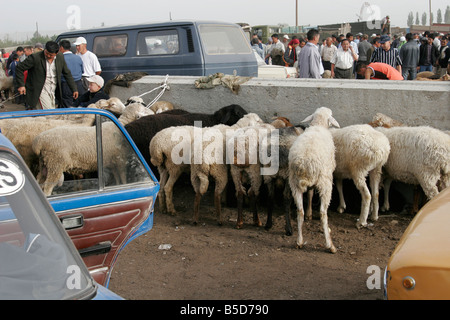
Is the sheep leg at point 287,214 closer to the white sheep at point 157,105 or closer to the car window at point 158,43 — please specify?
the white sheep at point 157,105

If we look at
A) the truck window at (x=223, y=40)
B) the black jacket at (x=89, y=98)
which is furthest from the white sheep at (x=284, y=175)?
the black jacket at (x=89, y=98)

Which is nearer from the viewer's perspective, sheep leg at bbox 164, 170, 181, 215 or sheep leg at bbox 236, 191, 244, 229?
sheep leg at bbox 236, 191, 244, 229

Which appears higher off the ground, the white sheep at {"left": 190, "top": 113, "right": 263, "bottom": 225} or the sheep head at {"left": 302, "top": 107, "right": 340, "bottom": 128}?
the sheep head at {"left": 302, "top": 107, "right": 340, "bottom": 128}

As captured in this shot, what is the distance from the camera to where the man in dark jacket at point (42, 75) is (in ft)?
26.6

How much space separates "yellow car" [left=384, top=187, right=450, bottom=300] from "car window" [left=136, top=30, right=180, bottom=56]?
743cm

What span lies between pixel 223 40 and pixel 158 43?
1340 millimetres

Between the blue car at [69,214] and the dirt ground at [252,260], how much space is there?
1.06 metres

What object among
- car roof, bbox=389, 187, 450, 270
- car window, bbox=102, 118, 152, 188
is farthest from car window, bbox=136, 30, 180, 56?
car roof, bbox=389, 187, 450, 270

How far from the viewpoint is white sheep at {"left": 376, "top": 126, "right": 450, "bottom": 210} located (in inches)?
209

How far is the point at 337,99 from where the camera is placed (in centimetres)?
663

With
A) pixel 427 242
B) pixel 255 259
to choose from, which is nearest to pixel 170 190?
pixel 255 259

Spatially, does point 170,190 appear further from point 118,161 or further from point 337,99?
point 118,161

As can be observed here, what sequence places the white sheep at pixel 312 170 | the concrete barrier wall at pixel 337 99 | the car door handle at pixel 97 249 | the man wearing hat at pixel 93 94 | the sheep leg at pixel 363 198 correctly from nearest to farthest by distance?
the car door handle at pixel 97 249, the white sheep at pixel 312 170, the sheep leg at pixel 363 198, the concrete barrier wall at pixel 337 99, the man wearing hat at pixel 93 94

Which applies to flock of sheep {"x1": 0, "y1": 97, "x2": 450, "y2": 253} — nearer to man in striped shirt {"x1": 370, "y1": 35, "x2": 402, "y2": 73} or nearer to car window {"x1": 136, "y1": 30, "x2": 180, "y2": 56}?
car window {"x1": 136, "y1": 30, "x2": 180, "y2": 56}
